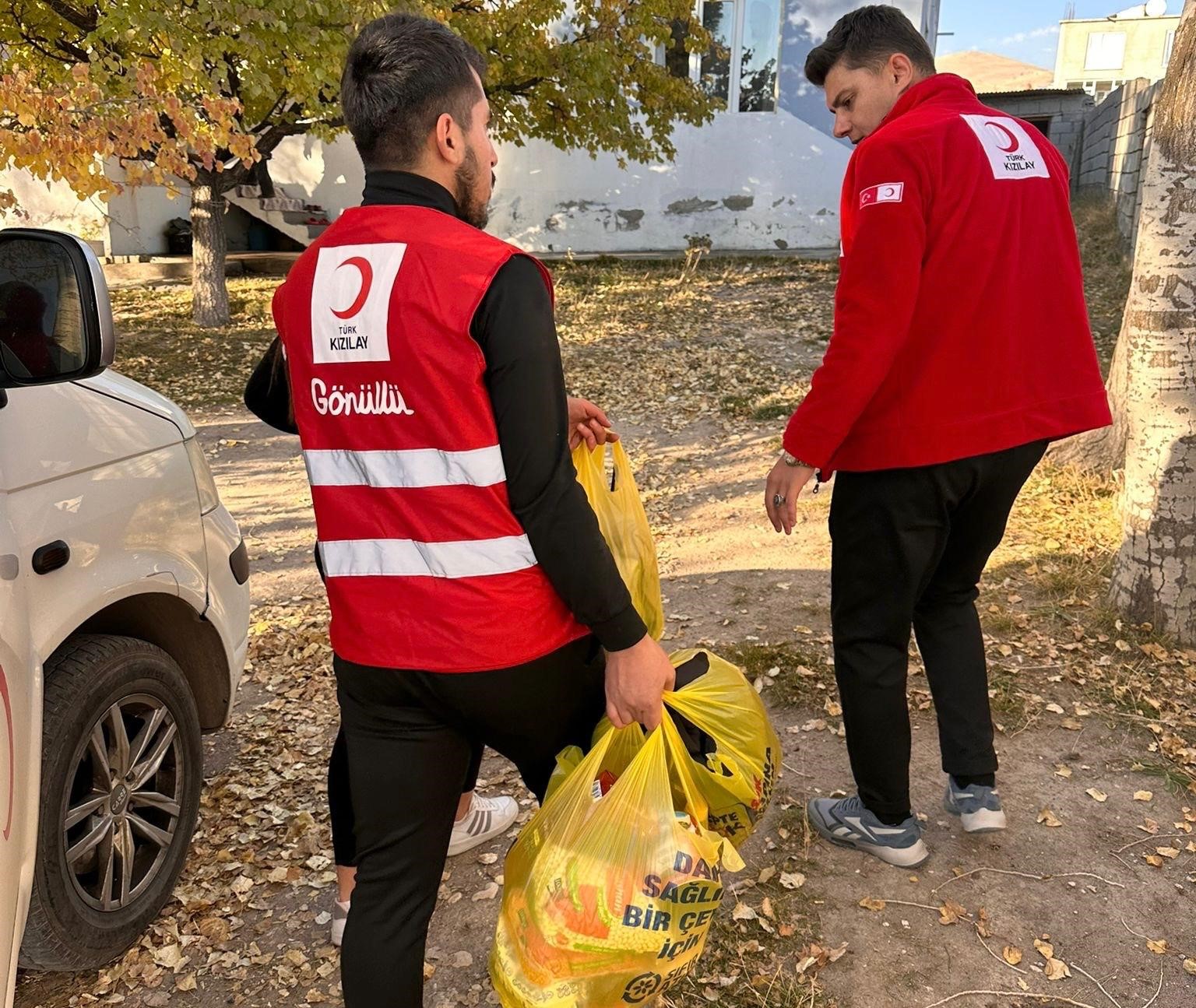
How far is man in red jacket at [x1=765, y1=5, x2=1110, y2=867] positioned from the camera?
2.37 meters

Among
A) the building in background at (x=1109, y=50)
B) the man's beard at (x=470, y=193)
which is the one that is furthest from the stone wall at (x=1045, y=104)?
the building in background at (x=1109, y=50)

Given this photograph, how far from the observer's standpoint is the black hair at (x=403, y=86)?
165cm

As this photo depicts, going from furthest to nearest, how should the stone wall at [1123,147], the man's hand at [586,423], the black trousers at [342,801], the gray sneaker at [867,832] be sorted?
the stone wall at [1123,147], the gray sneaker at [867,832], the black trousers at [342,801], the man's hand at [586,423]

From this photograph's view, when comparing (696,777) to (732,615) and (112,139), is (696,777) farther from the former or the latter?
(112,139)

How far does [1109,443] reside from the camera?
19.8ft

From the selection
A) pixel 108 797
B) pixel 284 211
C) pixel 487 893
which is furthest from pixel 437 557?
pixel 284 211

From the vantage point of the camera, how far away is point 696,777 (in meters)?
2.11

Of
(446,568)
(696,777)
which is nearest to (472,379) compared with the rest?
(446,568)

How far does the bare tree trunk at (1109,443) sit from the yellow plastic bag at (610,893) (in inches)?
188

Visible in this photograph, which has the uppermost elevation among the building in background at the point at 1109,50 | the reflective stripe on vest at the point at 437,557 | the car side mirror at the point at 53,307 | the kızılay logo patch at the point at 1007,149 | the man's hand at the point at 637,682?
the building in background at the point at 1109,50

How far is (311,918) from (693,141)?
16.0 m

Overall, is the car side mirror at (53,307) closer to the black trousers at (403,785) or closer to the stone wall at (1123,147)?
the black trousers at (403,785)

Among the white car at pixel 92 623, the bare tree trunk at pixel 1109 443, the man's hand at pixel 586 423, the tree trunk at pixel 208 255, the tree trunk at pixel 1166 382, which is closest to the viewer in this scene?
the white car at pixel 92 623

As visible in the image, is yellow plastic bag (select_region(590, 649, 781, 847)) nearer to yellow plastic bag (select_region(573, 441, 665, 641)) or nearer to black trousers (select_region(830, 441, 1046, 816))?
yellow plastic bag (select_region(573, 441, 665, 641))
